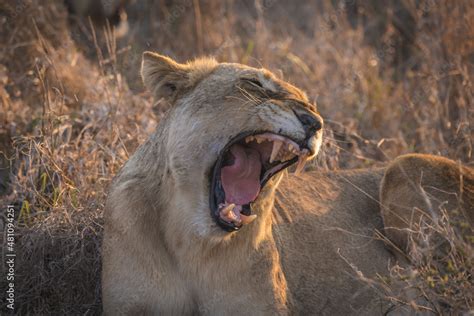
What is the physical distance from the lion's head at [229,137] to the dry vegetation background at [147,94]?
33.4 inches

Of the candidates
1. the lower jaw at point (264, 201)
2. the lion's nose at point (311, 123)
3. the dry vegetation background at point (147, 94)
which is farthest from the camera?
the dry vegetation background at point (147, 94)

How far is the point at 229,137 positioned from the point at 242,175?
0.27 metres

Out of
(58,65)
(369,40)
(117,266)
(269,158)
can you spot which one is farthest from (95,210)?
(369,40)

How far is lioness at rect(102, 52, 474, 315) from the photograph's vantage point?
3904 mm

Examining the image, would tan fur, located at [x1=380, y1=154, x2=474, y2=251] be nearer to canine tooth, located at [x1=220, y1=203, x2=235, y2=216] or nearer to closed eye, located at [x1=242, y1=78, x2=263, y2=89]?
closed eye, located at [x1=242, y1=78, x2=263, y2=89]

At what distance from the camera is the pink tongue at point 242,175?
402 cm

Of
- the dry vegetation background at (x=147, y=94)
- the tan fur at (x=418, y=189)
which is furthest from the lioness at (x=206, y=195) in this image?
the tan fur at (x=418, y=189)

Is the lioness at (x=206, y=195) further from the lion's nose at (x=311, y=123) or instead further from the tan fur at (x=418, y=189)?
the tan fur at (x=418, y=189)

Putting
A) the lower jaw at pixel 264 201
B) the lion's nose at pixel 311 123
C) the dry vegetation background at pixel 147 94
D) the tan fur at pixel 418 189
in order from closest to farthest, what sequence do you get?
the lion's nose at pixel 311 123 < the lower jaw at pixel 264 201 < the dry vegetation background at pixel 147 94 < the tan fur at pixel 418 189

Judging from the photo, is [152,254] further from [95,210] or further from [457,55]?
[457,55]

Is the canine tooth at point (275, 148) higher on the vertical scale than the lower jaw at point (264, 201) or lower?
higher

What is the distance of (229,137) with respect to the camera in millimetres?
3896

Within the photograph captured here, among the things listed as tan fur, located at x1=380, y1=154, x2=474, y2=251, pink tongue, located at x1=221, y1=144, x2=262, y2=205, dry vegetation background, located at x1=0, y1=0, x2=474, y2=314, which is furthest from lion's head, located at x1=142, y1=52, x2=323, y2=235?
tan fur, located at x1=380, y1=154, x2=474, y2=251

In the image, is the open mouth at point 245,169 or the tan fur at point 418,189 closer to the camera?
the open mouth at point 245,169
